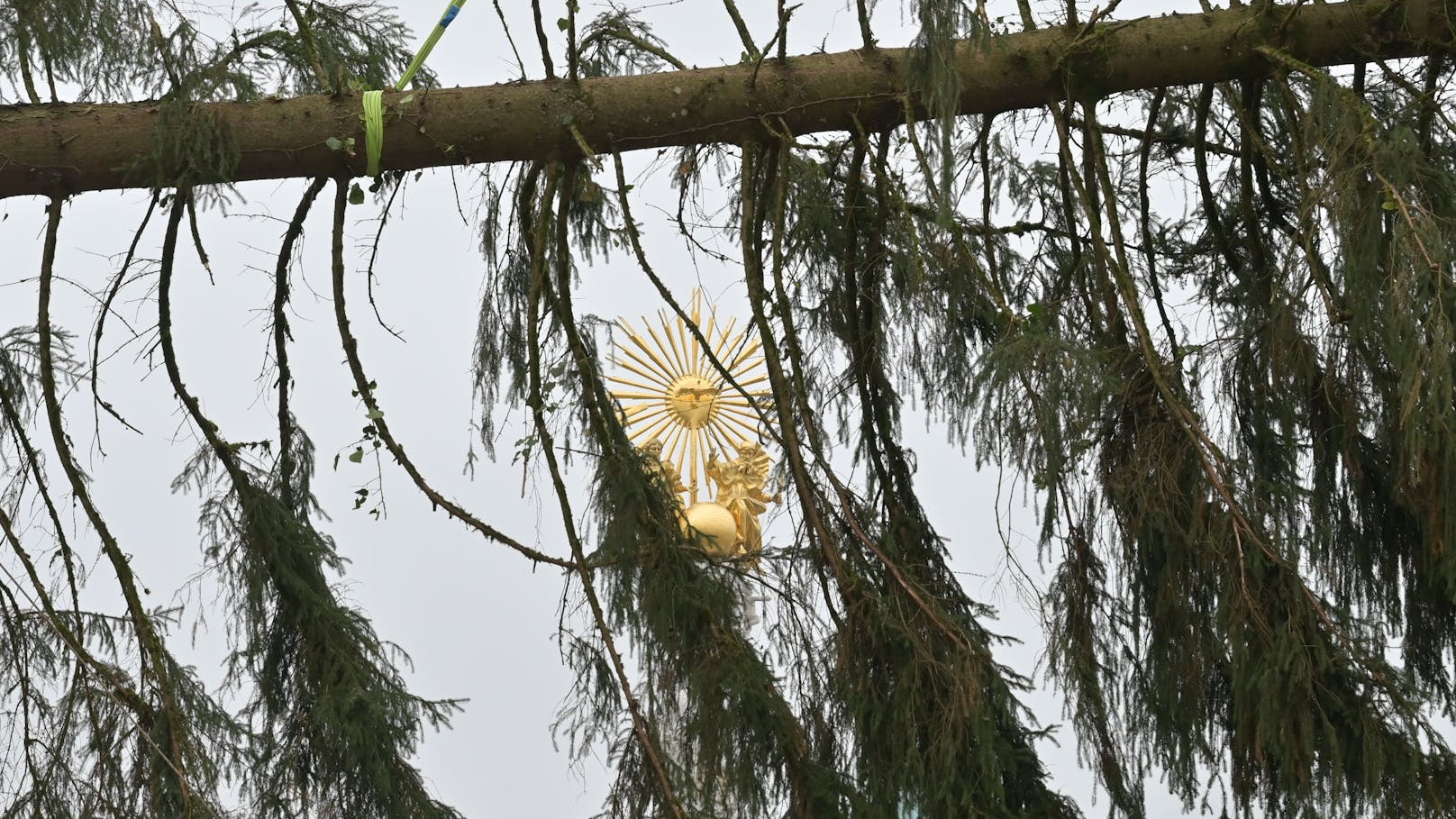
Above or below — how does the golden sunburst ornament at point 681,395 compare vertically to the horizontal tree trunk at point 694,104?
above

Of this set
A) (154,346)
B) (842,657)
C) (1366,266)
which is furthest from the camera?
(154,346)

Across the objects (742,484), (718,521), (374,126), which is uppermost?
(742,484)

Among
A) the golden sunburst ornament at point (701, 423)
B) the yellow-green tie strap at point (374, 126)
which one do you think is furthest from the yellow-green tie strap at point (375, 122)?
the golden sunburst ornament at point (701, 423)

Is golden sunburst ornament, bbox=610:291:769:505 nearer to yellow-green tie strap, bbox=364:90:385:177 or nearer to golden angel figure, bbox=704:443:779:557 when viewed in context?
golden angel figure, bbox=704:443:779:557

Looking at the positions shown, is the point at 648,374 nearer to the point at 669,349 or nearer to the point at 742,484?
the point at 669,349

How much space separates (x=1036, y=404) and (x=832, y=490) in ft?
Answer: 1.33

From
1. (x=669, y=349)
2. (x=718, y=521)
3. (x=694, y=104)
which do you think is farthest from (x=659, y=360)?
(x=694, y=104)

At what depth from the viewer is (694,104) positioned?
7.72 ft

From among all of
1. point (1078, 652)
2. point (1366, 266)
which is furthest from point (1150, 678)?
point (1366, 266)

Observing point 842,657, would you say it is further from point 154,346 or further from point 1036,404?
point 154,346

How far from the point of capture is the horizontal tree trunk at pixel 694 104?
7.48ft

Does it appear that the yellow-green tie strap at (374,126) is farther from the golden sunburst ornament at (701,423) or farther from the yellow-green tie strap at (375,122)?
the golden sunburst ornament at (701,423)

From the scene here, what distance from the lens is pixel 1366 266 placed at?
1.94 metres

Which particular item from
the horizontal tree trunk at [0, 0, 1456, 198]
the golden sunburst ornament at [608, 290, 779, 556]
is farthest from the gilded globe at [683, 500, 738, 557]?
the horizontal tree trunk at [0, 0, 1456, 198]
